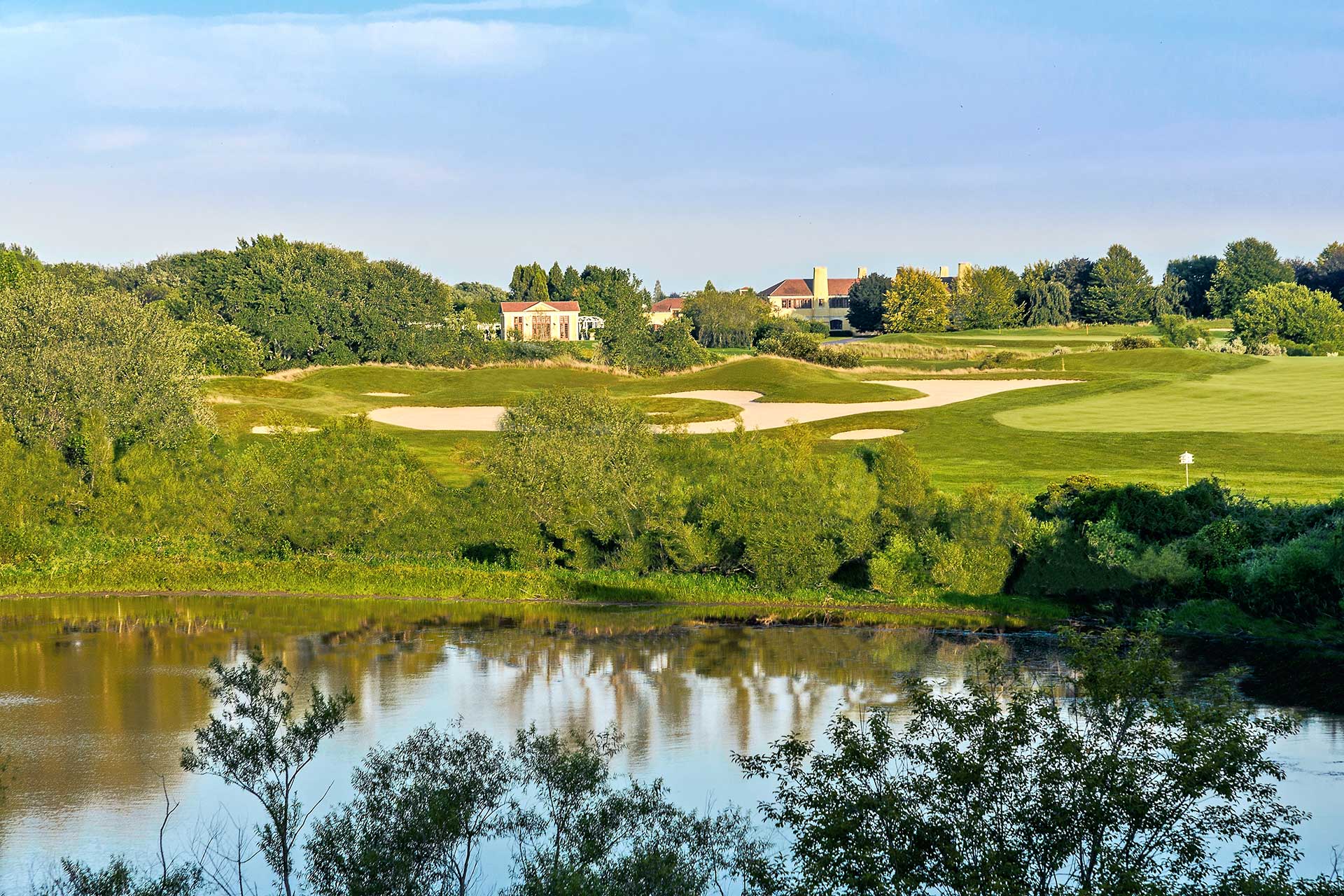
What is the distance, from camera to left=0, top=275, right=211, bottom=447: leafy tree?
51.3 m

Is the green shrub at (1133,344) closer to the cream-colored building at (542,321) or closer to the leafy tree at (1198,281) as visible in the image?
the leafy tree at (1198,281)

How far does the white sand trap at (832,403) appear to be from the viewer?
70188mm

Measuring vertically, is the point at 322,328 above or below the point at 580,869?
above

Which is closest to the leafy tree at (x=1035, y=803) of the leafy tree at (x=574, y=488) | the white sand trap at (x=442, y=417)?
the leafy tree at (x=574, y=488)

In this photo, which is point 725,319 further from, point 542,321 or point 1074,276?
point 1074,276

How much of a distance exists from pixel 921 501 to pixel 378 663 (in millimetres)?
18075

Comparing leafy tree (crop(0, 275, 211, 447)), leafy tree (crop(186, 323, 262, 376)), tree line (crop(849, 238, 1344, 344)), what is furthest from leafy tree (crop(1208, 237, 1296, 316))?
leafy tree (crop(0, 275, 211, 447))

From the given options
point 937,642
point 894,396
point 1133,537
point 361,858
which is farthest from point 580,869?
point 894,396

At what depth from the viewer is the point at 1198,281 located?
153000 mm

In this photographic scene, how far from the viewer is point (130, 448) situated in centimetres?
5000

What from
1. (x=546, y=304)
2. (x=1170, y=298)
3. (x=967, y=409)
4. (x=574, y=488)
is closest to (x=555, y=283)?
(x=546, y=304)

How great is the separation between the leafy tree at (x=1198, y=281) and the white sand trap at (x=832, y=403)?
243 ft

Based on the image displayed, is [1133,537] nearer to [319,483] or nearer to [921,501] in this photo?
[921,501]

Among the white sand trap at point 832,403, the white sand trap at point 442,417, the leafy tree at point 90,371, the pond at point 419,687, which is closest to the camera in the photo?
the pond at point 419,687
